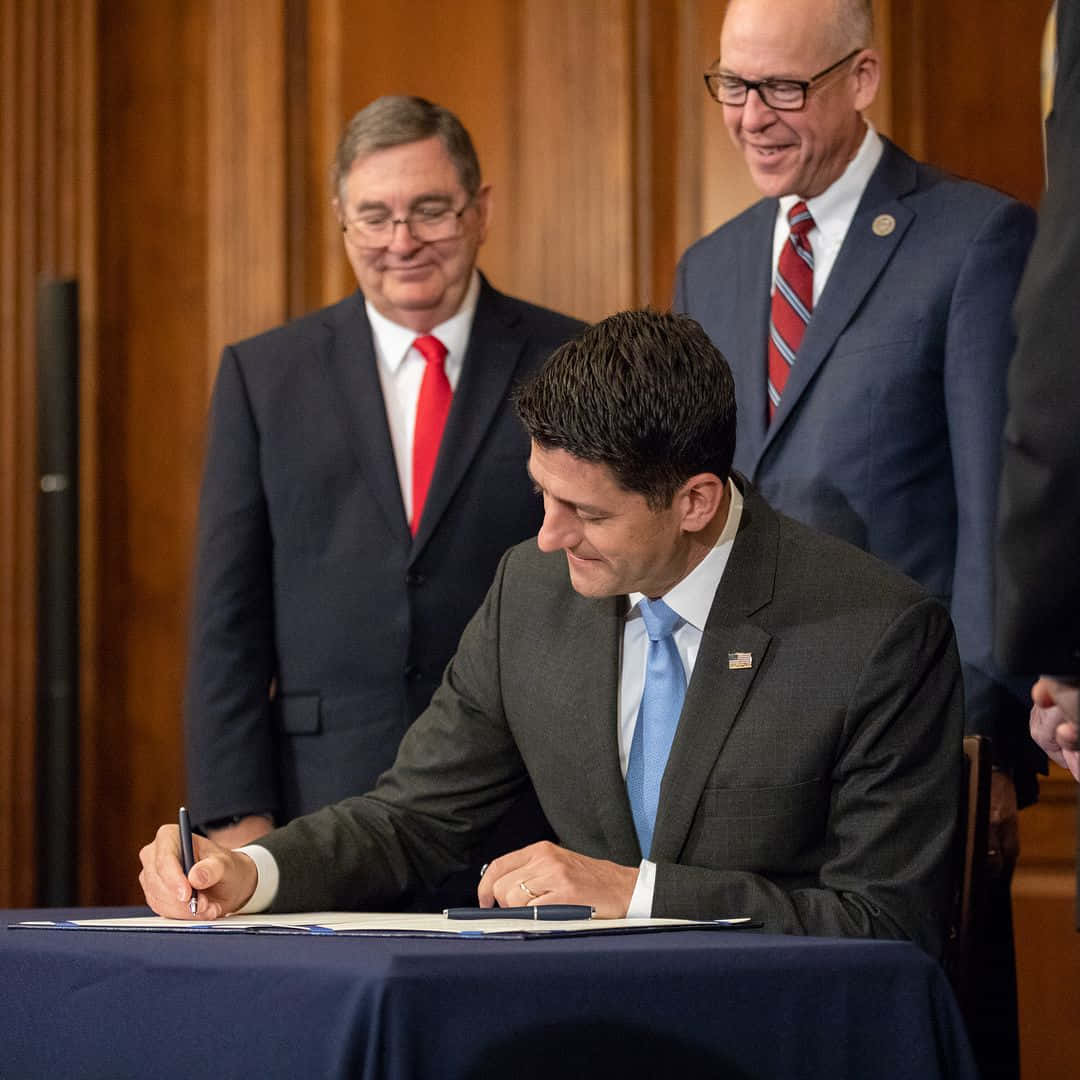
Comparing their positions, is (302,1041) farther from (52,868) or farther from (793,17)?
(52,868)

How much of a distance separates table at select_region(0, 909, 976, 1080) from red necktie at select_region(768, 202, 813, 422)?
1.31 metres

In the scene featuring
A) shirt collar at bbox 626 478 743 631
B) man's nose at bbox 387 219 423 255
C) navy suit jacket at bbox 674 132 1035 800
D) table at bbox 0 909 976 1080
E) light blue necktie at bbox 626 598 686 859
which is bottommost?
table at bbox 0 909 976 1080

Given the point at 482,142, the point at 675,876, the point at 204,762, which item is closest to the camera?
the point at 675,876

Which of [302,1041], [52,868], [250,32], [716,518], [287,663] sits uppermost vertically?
[250,32]

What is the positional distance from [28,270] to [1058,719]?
2.95 m

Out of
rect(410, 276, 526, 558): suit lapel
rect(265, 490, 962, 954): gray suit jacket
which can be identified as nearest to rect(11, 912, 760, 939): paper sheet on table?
rect(265, 490, 962, 954): gray suit jacket

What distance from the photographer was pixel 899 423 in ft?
8.77

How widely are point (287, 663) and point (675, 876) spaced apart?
4.26ft

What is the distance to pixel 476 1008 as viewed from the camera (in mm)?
1460

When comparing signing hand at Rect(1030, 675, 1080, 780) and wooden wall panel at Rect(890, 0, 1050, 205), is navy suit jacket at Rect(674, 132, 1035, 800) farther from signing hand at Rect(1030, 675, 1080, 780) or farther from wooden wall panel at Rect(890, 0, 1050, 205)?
wooden wall panel at Rect(890, 0, 1050, 205)

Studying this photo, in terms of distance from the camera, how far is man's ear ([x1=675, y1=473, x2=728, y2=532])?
2.18 metres

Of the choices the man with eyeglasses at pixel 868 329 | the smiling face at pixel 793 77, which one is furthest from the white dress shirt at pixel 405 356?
the smiling face at pixel 793 77

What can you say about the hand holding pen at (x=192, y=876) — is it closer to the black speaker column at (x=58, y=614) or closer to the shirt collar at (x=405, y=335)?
the shirt collar at (x=405, y=335)

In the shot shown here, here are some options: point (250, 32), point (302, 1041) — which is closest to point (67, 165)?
point (250, 32)
